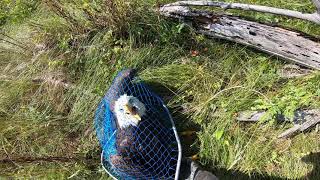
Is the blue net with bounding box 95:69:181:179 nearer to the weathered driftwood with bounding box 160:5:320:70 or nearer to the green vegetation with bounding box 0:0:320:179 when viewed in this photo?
the green vegetation with bounding box 0:0:320:179

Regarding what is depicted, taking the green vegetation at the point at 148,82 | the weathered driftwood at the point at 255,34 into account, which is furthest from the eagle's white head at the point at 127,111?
the weathered driftwood at the point at 255,34

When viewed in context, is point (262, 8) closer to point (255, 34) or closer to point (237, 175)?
point (255, 34)

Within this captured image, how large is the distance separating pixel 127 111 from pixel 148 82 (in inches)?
25.6

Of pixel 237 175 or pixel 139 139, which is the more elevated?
pixel 139 139

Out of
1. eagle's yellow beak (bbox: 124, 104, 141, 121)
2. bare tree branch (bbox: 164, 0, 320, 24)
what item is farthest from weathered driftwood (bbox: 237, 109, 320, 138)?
eagle's yellow beak (bbox: 124, 104, 141, 121)

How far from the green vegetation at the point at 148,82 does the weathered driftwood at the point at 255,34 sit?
125 mm

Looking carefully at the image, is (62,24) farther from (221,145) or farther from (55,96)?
(221,145)

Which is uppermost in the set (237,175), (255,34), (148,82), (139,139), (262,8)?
(262,8)

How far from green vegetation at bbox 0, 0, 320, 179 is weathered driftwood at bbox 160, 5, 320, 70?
125 millimetres

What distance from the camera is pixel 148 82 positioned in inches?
156

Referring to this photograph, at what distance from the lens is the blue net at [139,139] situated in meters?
3.41

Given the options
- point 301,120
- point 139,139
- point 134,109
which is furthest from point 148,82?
point 301,120

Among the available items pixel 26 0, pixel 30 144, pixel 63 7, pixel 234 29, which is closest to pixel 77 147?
pixel 30 144

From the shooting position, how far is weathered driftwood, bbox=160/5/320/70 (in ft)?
10.9
